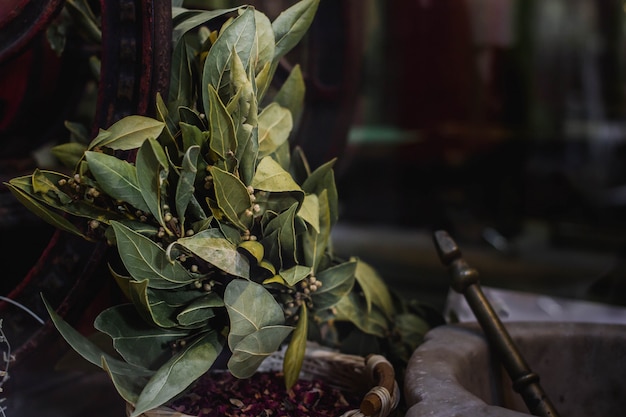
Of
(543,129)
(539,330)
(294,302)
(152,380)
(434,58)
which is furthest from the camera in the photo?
(543,129)

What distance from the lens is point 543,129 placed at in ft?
8.13

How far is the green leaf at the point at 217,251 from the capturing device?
2.38 ft

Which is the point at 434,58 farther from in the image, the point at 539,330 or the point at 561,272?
the point at 539,330

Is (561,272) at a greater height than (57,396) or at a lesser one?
lesser

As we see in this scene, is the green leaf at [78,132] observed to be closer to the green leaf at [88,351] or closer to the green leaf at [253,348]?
the green leaf at [88,351]

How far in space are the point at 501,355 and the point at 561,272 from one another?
1531mm

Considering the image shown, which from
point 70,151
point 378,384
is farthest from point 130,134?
point 378,384

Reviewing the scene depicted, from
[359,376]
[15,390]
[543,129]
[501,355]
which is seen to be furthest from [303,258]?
[543,129]

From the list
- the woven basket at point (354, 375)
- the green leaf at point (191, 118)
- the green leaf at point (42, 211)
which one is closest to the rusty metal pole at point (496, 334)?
the woven basket at point (354, 375)

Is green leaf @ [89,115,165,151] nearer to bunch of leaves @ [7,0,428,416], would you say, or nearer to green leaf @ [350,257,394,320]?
bunch of leaves @ [7,0,428,416]

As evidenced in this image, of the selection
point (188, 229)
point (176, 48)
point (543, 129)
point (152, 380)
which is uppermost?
point (176, 48)

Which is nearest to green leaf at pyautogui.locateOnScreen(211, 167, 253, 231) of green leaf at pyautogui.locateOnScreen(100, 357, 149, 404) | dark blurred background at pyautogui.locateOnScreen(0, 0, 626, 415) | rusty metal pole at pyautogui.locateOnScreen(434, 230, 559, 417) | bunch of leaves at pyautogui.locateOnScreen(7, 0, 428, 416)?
bunch of leaves at pyautogui.locateOnScreen(7, 0, 428, 416)

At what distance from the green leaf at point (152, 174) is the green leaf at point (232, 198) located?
0.19ft

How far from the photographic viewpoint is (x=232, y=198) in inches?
29.9
